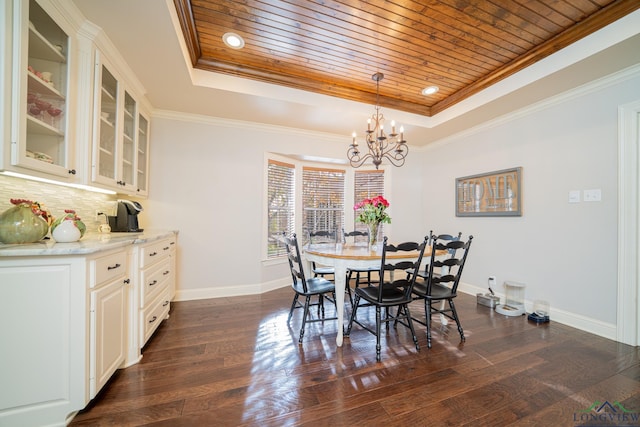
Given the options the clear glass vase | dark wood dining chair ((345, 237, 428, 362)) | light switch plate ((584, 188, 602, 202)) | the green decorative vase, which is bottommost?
dark wood dining chair ((345, 237, 428, 362))

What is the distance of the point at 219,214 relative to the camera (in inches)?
134

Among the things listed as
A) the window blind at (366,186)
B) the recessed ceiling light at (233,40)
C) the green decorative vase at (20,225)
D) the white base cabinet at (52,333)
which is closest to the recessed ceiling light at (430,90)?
the window blind at (366,186)

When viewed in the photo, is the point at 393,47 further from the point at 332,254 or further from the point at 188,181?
the point at 188,181

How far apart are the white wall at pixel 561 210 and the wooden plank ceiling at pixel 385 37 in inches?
29.6

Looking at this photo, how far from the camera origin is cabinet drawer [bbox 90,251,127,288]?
1354 mm

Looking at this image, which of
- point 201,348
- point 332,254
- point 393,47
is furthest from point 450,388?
point 393,47

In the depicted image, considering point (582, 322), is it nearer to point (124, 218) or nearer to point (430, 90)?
point (430, 90)

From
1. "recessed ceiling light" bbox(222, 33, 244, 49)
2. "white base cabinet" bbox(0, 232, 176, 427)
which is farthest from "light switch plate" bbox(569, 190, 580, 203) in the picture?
"white base cabinet" bbox(0, 232, 176, 427)

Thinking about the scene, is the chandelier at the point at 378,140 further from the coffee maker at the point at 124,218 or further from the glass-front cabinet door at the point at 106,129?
the coffee maker at the point at 124,218

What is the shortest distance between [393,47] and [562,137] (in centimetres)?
218

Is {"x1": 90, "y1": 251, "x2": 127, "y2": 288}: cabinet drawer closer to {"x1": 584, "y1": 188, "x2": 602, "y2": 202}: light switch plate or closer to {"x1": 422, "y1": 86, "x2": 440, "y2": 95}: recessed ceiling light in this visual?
{"x1": 422, "y1": 86, "x2": 440, "y2": 95}: recessed ceiling light

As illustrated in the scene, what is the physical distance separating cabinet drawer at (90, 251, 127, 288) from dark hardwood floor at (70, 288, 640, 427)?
2.48 ft

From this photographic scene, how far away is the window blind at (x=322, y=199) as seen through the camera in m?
4.27

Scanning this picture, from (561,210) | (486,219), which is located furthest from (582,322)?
(486,219)
